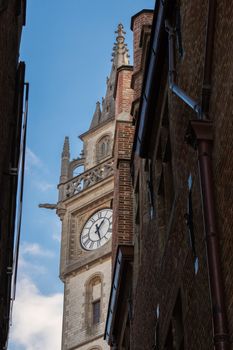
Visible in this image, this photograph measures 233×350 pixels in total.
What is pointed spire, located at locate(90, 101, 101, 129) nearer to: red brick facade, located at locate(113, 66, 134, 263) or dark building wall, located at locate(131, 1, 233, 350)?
red brick facade, located at locate(113, 66, 134, 263)

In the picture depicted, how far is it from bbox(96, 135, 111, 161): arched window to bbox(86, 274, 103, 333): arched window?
12102 mm

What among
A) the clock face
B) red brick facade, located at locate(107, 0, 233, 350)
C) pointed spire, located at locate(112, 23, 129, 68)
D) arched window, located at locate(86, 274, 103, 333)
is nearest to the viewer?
red brick facade, located at locate(107, 0, 233, 350)

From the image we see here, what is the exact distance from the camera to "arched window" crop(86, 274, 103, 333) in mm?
54844

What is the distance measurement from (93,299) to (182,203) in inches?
1790

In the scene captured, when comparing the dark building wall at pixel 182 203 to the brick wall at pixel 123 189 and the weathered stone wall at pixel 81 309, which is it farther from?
the weathered stone wall at pixel 81 309

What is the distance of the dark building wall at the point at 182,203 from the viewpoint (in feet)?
29.7

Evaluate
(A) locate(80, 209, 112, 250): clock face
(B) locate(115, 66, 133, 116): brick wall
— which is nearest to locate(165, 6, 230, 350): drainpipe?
(B) locate(115, 66, 133, 116): brick wall

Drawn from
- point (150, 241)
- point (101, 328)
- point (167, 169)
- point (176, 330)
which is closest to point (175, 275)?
point (176, 330)

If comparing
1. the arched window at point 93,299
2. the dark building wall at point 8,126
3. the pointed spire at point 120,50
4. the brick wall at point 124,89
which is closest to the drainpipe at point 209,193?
the dark building wall at point 8,126

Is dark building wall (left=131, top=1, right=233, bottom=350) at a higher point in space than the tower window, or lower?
lower

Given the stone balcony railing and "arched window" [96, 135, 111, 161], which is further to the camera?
"arched window" [96, 135, 111, 161]

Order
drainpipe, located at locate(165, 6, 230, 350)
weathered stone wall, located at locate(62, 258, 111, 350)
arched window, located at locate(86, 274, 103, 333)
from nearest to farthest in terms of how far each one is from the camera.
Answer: drainpipe, located at locate(165, 6, 230, 350) → weathered stone wall, located at locate(62, 258, 111, 350) → arched window, located at locate(86, 274, 103, 333)

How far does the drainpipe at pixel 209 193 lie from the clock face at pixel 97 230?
156 feet

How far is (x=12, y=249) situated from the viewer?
18.2 m
